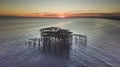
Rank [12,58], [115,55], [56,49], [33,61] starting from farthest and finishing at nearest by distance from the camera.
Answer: [56,49] → [115,55] → [12,58] → [33,61]

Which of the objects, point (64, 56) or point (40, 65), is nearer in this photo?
point (40, 65)

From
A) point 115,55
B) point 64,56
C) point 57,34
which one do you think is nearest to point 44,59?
point 64,56

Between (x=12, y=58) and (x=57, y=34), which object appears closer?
(x=12, y=58)

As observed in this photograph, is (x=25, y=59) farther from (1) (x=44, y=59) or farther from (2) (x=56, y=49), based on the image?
(2) (x=56, y=49)

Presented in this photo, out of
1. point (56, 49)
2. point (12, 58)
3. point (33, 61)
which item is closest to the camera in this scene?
point (33, 61)

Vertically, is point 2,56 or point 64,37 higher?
point 64,37

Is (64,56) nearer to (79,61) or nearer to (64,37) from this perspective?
(79,61)

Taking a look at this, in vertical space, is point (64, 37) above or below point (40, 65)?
above

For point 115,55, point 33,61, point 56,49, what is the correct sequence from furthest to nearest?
point 56,49 < point 115,55 < point 33,61

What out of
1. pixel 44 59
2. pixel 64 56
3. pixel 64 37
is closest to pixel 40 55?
pixel 44 59
